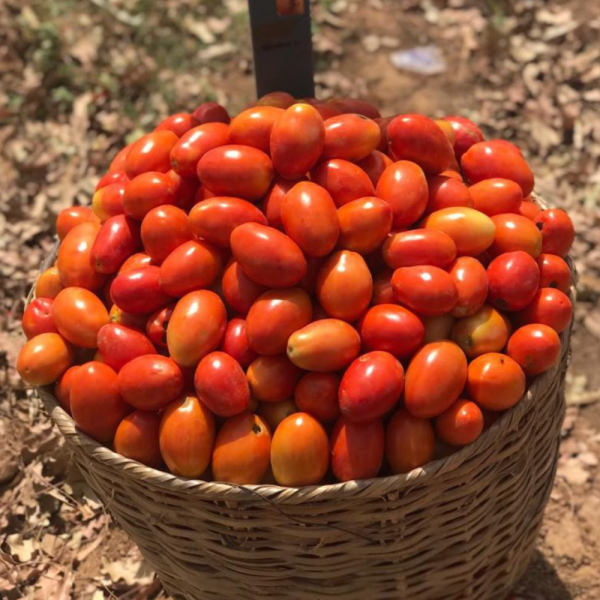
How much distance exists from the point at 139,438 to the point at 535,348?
0.99m

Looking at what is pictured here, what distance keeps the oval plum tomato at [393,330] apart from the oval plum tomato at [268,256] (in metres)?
0.21

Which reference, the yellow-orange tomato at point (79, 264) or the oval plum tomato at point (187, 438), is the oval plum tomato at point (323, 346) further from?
the yellow-orange tomato at point (79, 264)

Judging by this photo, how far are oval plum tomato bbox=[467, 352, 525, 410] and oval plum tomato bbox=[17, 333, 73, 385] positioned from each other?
106 centimetres

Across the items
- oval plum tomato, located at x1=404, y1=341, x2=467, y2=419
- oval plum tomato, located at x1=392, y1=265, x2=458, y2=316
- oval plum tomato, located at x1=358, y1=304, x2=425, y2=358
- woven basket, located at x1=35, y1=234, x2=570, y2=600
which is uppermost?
oval plum tomato, located at x1=392, y1=265, x2=458, y2=316

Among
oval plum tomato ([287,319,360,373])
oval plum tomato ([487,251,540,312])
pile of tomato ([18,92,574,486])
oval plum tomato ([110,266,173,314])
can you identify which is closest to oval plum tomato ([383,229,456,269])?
pile of tomato ([18,92,574,486])

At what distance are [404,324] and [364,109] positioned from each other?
2.77 feet

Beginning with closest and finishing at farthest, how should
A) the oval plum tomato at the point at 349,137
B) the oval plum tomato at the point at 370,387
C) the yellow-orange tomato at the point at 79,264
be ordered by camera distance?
the oval plum tomato at the point at 370,387 < the oval plum tomato at the point at 349,137 < the yellow-orange tomato at the point at 79,264

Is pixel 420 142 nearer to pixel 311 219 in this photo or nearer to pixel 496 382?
pixel 311 219

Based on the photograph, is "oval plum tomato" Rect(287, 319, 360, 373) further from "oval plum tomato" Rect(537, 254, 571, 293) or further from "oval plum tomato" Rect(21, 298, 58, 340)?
"oval plum tomato" Rect(21, 298, 58, 340)

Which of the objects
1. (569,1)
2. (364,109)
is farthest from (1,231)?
(569,1)

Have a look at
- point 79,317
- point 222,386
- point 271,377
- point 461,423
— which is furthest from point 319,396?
point 79,317

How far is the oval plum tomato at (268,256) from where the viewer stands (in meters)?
1.88

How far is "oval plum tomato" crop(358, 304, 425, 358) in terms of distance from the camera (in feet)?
6.16

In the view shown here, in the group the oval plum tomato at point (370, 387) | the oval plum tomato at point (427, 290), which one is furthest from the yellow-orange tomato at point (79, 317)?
the oval plum tomato at point (427, 290)
